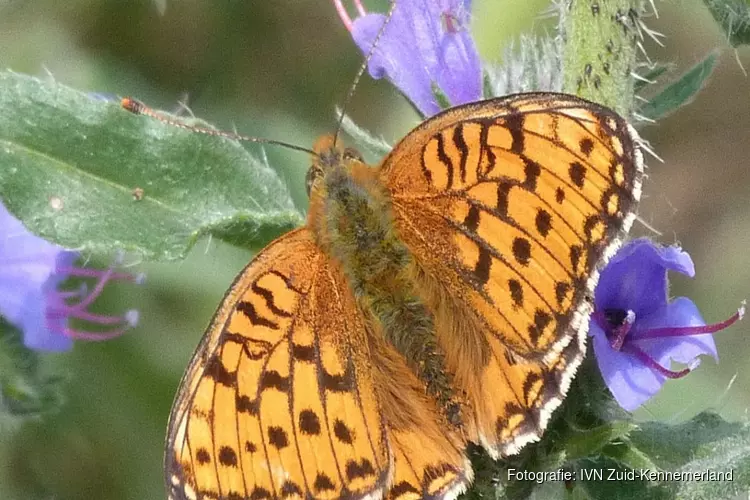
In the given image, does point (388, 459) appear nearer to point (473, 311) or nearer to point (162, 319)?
point (473, 311)

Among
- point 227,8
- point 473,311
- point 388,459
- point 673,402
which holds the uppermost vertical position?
point 227,8

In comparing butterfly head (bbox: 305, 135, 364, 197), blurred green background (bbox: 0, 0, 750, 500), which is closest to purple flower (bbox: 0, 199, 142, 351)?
blurred green background (bbox: 0, 0, 750, 500)

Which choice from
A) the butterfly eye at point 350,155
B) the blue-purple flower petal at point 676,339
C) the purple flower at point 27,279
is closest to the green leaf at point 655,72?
the blue-purple flower petal at point 676,339

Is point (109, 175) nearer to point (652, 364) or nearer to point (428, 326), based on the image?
point (428, 326)

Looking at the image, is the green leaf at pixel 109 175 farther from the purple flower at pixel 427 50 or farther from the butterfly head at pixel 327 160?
the purple flower at pixel 427 50

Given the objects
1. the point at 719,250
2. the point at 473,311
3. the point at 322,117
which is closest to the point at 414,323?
the point at 473,311

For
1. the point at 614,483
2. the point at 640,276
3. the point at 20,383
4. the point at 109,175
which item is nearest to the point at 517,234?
the point at 640,276
